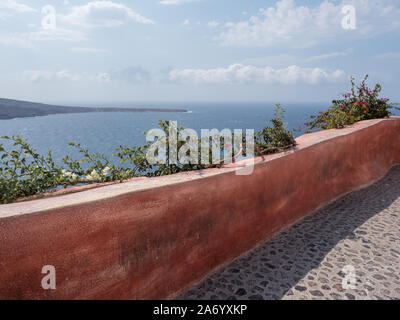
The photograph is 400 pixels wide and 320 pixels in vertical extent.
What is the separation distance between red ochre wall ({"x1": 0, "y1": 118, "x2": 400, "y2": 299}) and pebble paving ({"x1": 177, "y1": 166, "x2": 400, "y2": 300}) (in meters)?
0.15

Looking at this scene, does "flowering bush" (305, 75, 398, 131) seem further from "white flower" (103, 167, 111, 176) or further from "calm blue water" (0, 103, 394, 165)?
"white flower" (103, 167, 111, 176)

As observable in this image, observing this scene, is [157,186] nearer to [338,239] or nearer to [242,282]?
[242,282]

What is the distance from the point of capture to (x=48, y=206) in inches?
58.6

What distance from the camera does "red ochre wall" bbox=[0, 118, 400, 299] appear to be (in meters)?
1.40

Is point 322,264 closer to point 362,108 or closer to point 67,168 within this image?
point 67,168

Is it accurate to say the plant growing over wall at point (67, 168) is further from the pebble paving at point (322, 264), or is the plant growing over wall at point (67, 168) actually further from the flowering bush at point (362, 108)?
the flowering bush at point (362, 108)

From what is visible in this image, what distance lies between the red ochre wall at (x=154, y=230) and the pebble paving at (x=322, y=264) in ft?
0.49

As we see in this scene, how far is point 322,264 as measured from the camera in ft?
8.66

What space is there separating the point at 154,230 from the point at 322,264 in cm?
174

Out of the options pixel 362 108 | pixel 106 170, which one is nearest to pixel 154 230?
pixel 106 170

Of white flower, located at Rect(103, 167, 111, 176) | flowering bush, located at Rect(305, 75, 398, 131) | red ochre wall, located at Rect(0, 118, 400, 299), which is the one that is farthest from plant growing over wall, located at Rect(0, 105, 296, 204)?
flowering bush, located at Rect(305, 75, 398, 131)

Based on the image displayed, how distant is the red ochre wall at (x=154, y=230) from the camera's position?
4.59 ft

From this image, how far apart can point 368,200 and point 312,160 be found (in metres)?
1.50
